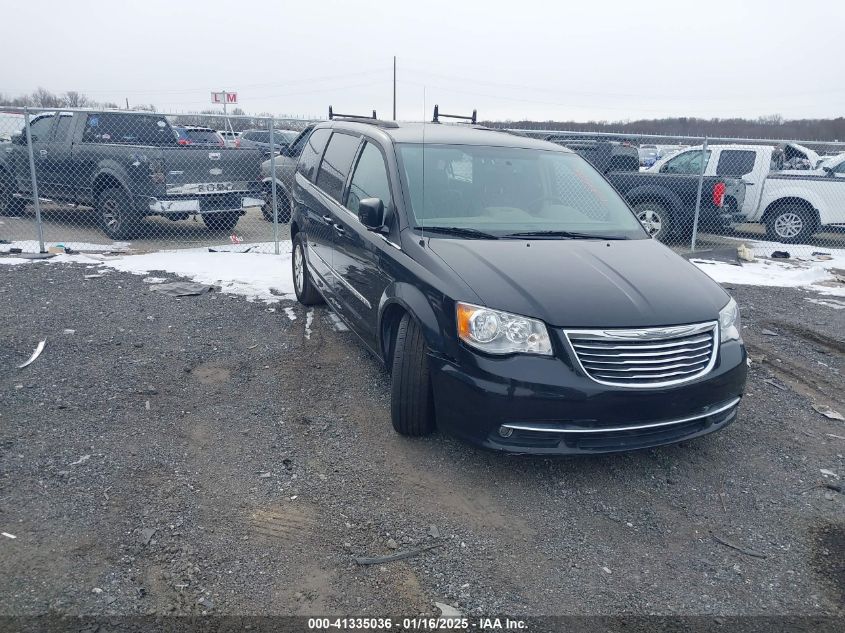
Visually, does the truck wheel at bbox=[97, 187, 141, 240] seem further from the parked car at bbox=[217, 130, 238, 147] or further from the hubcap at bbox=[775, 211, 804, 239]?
the hubcap at bbox=[775, 211, 804, 239]

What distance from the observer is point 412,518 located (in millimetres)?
3314

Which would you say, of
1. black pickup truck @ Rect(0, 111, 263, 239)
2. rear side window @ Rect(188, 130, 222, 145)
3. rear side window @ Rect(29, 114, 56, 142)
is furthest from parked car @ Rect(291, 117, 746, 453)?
rear side window @ Rect(188, 130, 222, 145)

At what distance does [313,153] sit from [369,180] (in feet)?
6.10

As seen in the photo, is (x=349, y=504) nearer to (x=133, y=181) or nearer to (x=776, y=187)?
(x=133, y=181)

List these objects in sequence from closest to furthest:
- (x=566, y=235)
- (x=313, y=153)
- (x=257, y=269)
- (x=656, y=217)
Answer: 1. (x=566, y=235)
2. (x=313, y=153)
3. (x=257, y=269)
4. (x=656, y=217)

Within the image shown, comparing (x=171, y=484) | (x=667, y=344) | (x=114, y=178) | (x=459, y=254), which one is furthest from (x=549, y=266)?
(x=114, y=178)

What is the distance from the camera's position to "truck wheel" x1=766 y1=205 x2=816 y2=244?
1205 centimetres

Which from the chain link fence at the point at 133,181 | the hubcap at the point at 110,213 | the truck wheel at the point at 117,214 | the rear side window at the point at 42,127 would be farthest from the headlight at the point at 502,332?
the rear side window at the point at 42,127

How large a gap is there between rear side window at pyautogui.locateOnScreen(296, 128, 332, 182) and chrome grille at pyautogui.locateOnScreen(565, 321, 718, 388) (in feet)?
12.5

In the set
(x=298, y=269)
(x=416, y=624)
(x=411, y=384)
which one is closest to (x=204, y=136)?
(x=298, y=269)

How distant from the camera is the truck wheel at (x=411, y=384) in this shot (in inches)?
150

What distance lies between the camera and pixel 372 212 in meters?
4.29

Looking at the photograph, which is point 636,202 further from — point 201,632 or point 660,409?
point 201,632

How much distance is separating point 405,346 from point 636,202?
8861mm
